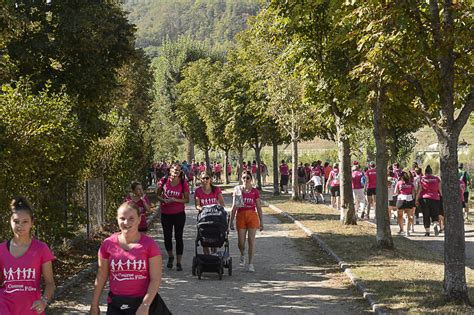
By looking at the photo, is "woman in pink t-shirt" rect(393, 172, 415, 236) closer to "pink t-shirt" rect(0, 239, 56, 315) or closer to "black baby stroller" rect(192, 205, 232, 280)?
"black baby stroller" rect(192, 205, 232, 280)

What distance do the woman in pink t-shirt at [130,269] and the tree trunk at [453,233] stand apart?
511 centimetres

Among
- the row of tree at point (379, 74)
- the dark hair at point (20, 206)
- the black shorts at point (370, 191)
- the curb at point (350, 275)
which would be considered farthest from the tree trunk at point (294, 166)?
the dark hair at point (20, 206)

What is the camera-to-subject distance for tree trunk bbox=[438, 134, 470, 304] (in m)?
9.09

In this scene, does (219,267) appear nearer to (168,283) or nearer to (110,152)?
(168,283)

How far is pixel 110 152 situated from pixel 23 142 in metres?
10.3

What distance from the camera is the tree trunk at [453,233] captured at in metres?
9.09

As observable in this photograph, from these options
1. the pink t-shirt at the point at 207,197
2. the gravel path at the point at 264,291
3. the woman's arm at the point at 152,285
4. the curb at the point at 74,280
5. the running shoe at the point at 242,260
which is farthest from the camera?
the running shoe at the point at 242,260

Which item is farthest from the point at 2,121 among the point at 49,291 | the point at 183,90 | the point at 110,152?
the point at 183,90

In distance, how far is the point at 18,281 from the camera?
17.9 feet

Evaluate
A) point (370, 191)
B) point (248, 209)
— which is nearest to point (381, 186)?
point (248, 209)

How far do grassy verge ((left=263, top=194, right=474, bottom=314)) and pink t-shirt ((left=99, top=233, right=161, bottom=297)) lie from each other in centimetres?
455

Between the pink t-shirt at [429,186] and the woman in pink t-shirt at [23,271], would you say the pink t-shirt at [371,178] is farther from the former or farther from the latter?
the woman in pink t-shirt at [23,271]

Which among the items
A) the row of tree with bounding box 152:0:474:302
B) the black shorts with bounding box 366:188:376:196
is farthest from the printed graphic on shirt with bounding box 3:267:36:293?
the black shorts with bounding box 366:188:376:196

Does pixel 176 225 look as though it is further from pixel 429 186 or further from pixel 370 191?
pixel 370 191
